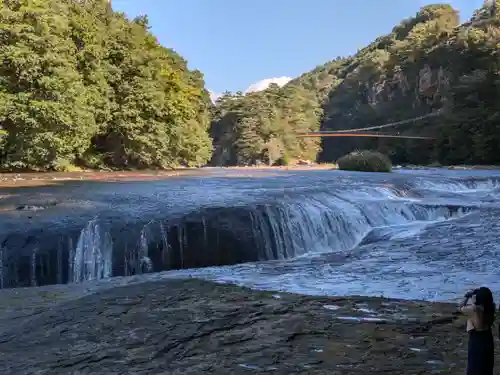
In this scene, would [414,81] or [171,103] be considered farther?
[414,81]

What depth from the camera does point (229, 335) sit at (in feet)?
13.8

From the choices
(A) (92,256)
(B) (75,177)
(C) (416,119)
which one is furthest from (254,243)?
(C) (416,119)

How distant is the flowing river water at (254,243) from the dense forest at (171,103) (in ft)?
36.7

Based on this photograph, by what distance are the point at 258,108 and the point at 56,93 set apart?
39.4 meters

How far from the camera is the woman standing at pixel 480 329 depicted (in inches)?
86.4

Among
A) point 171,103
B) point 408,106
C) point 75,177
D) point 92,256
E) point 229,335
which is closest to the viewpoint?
point 229,335

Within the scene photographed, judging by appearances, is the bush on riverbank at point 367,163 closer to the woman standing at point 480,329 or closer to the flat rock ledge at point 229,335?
the flat rock ledge at point 229,335

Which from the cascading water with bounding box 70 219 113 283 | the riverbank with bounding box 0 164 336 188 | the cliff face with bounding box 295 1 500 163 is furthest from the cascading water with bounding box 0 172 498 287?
the cliff face with bounding box 295 1 500 163

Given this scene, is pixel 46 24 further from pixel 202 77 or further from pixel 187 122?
pixel 202 77

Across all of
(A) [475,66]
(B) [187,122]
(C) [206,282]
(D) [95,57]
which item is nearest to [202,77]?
(B) [187,122]

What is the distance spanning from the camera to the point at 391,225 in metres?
11.5

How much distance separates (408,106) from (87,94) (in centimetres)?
5008

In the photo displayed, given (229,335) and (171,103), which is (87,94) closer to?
(171,103)

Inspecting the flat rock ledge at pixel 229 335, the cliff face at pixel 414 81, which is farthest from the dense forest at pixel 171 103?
the flat rock ledge at pixel 229 335
